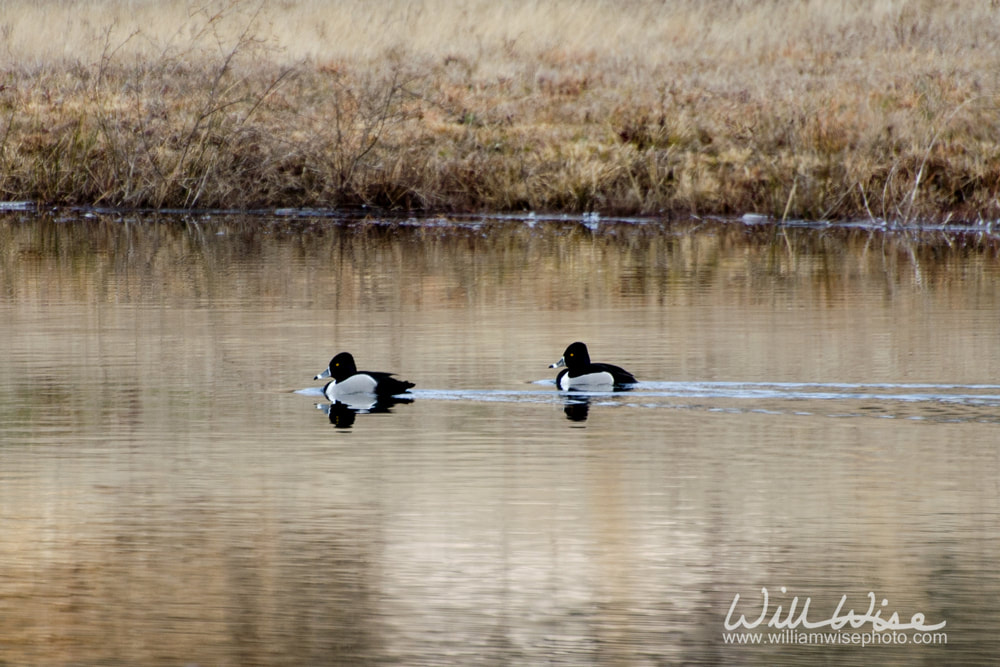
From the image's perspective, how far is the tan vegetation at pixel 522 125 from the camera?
24875mm

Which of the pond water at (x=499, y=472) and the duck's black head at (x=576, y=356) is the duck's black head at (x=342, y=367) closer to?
the pond water at (x=499, y=472)

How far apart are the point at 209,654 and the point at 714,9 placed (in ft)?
115

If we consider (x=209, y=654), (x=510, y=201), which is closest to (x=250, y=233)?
(x=510, y=201)

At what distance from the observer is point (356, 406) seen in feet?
39.2

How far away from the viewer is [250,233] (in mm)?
24109

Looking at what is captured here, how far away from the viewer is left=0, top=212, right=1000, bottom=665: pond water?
22.7 feet

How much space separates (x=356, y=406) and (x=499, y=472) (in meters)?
2.66

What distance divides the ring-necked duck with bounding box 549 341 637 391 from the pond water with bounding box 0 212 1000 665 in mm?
146

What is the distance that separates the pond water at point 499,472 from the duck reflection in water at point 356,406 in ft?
0.21

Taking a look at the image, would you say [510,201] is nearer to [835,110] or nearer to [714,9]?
[835,110]
